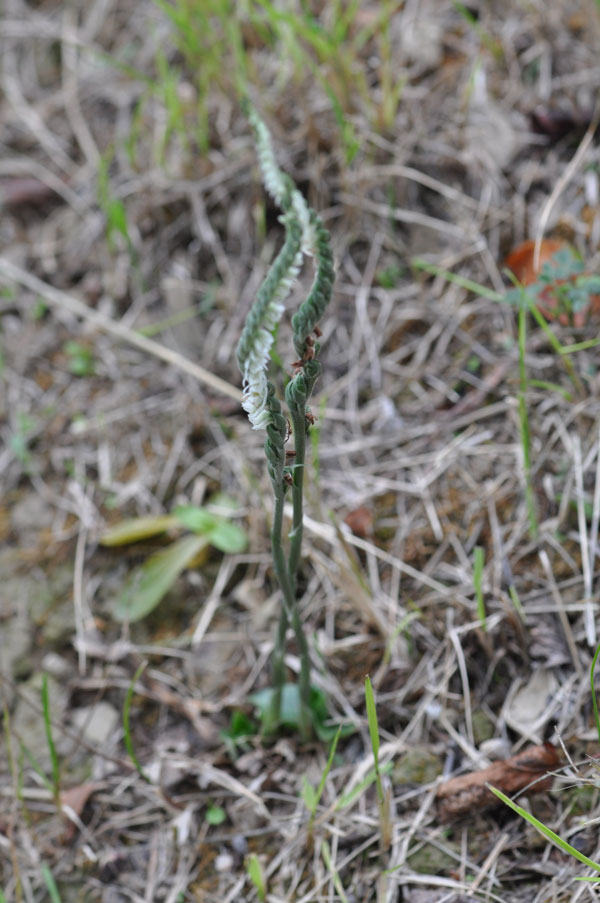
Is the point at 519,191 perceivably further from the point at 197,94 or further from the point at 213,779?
the point at 213,779

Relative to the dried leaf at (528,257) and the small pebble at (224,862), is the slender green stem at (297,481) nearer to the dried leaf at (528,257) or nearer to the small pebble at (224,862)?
the small pebble at (224,862)

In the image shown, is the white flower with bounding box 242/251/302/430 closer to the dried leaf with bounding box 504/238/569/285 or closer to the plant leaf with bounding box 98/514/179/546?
the plant leaf with bounding box 98/514/179/546

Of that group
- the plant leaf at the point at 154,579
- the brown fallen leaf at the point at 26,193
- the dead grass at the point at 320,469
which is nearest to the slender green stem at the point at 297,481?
the dead grass at the point at 320,469

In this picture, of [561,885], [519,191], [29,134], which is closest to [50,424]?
[29,134]

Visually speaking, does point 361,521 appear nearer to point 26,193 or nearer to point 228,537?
point 228,537

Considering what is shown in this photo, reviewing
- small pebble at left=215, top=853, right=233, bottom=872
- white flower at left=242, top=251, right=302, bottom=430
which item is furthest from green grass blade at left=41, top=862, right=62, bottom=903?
white flower at left=242, top=251, right=302, bottom=430

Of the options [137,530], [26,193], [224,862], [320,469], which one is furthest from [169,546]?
[26,193]
